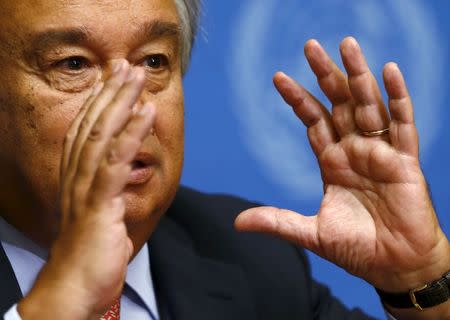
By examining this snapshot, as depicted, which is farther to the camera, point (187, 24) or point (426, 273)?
point (187, 24)

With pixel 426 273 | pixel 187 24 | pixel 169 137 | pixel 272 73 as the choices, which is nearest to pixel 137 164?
pixel 169 137

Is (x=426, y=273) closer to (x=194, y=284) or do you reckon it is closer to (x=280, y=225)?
(x=280, y=225)

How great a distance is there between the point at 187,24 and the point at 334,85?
30 centimetres

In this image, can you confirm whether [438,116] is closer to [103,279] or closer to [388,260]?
[388,260]

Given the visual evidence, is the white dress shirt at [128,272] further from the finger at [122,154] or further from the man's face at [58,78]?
the finger at [122,154]

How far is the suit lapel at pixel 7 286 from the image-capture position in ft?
4.98

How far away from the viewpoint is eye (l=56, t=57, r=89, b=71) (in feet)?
4.85

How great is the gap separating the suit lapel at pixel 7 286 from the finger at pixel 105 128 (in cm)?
38

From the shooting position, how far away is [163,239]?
6.00 feet

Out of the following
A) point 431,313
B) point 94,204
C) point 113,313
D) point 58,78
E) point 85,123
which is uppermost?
point 58,78

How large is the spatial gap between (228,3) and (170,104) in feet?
1.97

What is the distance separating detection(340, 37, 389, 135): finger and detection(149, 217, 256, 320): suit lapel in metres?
0.41

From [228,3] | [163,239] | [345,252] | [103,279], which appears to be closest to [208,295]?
[163,239]

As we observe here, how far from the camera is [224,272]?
1.81 metres
